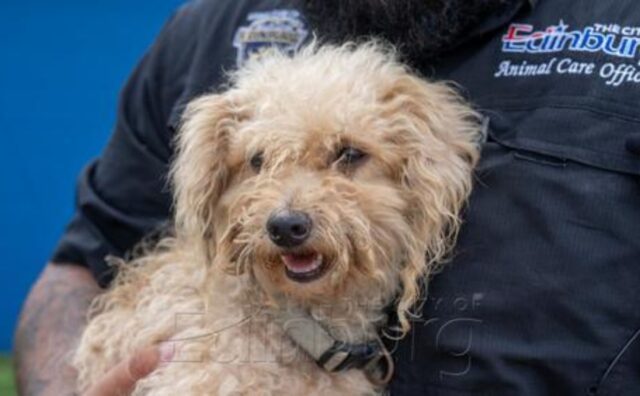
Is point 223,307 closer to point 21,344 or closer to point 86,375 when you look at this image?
point 86,375

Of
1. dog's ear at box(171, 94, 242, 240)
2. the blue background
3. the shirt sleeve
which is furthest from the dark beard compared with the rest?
the blue background

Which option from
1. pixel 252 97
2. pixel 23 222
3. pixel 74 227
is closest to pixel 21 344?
pixel 74 227

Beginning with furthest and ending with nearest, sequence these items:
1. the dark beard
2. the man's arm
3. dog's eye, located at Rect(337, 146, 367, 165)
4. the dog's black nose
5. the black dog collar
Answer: the man's arm < the dark beard < the black dog collar < dog's eye, located at Rect(337, 146, 367, 165) < the dog's black nose

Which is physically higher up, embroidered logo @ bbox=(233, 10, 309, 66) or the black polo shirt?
embroidered logo @ bbox=(233, 10, 309, 66)

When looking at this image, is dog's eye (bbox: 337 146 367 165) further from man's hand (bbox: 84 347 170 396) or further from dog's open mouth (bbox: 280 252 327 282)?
man's hand (bbox: 84 347 170 396)

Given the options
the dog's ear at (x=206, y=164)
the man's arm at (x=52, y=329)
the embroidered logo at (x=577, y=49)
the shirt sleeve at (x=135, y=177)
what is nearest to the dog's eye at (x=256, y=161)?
the dog's ear at (x=206, y=164)

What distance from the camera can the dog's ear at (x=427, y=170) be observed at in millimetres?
2584

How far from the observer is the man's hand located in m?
2.85

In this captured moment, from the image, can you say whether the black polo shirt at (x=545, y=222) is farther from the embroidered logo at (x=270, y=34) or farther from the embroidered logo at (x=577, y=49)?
the embroidered logo at (x=270, y=34)

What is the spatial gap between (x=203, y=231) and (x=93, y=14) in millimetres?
4037

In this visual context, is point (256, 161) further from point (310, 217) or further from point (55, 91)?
point (55, 91)

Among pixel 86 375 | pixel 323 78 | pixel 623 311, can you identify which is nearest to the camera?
pixel 623 311

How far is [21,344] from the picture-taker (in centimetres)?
378

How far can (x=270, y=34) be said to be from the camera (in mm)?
3232
